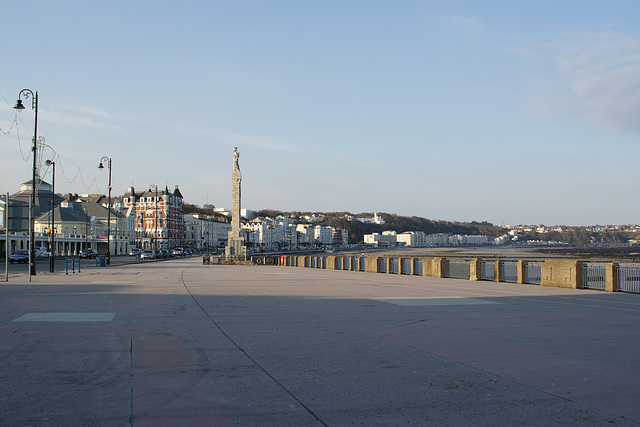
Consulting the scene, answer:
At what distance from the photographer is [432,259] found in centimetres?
3152

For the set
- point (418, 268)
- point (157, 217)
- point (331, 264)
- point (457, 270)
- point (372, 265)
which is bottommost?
point (331, 264)

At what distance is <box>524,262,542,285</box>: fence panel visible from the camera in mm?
24409

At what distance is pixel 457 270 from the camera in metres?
29.5

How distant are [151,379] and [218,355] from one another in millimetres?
1588

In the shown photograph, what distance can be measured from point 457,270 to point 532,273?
5299 millimetres

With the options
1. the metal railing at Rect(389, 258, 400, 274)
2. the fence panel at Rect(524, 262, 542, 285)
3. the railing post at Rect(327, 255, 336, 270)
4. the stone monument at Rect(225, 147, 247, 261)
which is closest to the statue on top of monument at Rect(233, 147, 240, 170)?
the stone monument at Rect(225, 147, 247, 261)

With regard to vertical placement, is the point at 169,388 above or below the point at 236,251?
above

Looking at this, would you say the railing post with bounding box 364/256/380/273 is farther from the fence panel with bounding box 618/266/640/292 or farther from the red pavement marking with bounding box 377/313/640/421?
the red pavement marking with bounding box 377/313/640/421

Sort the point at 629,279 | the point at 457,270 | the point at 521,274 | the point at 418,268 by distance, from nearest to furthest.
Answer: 1. the point at 629,279
2. the point at 521,274
3. the point at 457,270
4. the point at 418,268

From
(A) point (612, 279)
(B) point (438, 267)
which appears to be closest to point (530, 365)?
(A) point (612, 279)

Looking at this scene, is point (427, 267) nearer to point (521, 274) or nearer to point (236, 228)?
point (521, 274)

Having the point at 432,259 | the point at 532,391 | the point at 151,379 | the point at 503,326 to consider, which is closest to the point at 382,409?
the point at 532,391

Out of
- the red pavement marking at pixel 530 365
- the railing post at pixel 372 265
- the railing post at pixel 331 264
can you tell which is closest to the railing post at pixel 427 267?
the railing post at pixel 372 265

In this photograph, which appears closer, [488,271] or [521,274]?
[521,274]
